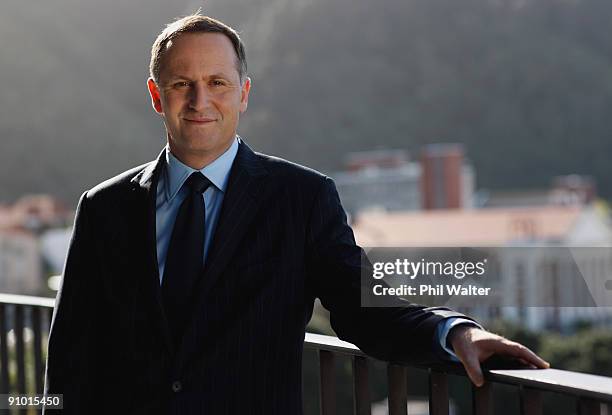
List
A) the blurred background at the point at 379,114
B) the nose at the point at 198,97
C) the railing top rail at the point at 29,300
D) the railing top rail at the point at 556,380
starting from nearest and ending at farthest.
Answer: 1. the railing top rail at the point at 556,380
2. the nose at the point at 198,97
3. the railing top rail at the point at 29,300
4. the blurred background at the point at 379,114

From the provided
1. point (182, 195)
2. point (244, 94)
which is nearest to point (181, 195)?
point (182, 195)

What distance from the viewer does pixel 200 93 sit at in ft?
5.43

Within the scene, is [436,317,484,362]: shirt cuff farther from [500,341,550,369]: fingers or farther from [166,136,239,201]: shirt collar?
[166,136,239,201]: shirt collar

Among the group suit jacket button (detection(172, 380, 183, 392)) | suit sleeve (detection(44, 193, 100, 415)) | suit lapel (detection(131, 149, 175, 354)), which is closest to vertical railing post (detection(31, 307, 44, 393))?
suit sleeve (detection(44, 193, 100, 415))

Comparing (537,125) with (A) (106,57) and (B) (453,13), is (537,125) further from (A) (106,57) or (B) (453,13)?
(A) (106,57)

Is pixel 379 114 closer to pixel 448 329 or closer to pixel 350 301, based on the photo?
pixel 350 301

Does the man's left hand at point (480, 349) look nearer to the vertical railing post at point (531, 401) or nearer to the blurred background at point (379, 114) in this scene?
the vertical railing post at point (531, 401)

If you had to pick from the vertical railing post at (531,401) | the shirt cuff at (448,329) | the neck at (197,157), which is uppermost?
the neck at (197,157)

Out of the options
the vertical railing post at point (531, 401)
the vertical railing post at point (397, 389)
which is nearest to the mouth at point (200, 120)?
the vertical railing post at point (397, 389)

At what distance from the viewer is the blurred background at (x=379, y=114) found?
2271 inches

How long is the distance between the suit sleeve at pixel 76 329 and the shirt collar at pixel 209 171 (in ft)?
0.62

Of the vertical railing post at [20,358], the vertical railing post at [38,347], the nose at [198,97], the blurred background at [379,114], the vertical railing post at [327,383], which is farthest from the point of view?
the blurred background at [379,114]

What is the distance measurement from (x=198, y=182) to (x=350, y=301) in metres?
0.35

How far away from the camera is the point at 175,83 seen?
5.51 ft
